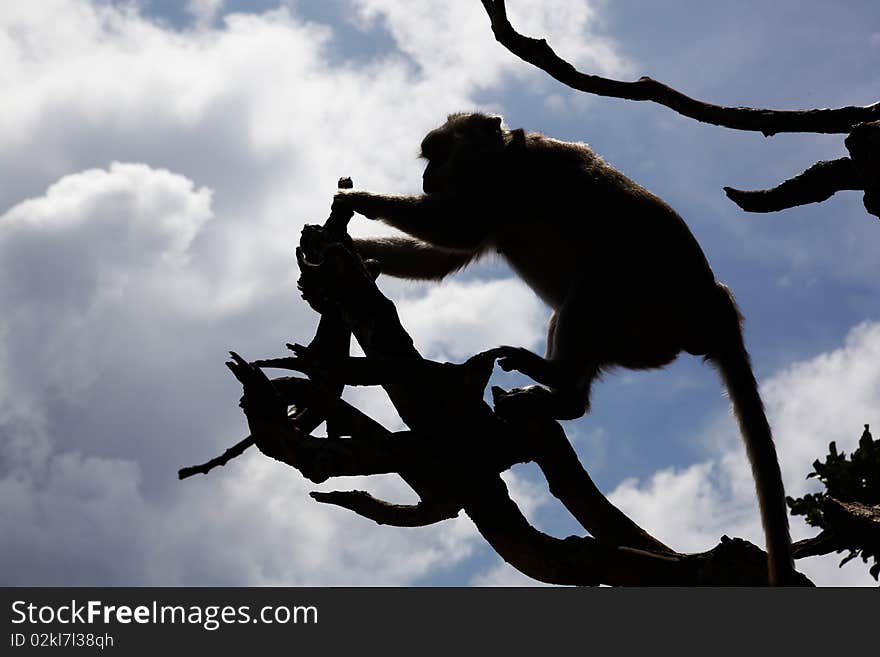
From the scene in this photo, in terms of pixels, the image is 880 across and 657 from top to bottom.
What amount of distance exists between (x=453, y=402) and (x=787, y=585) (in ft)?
7.00

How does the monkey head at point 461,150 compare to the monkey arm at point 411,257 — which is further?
the monkey arm at point 411,257

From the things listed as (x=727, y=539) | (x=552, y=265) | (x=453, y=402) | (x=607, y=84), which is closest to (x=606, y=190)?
(x=552, y=265)

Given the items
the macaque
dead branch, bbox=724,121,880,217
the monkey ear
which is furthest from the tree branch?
the monkey ear

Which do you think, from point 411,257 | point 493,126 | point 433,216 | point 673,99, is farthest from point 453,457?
point 493,126

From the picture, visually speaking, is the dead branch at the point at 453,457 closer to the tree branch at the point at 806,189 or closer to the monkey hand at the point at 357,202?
the tree branch at the point at 806,189

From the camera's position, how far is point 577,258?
7.35m

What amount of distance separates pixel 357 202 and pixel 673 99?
3189 mm

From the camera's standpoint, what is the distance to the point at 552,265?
298 inches

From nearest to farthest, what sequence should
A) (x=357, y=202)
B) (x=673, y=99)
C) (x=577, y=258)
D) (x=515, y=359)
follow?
(x=673, y=99) → (x=515, y=359) → (x=577, y=258) → (x=357, y=202)

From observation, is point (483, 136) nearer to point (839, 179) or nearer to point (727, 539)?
point (839, 179)

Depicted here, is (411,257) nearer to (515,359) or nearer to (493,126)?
(493,126)

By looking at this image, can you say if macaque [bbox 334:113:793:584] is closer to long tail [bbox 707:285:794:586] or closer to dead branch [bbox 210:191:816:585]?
long tail [bbox 707:285:794:586]

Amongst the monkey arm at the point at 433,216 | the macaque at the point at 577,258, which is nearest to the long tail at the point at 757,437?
the macaque at the point at 577,258

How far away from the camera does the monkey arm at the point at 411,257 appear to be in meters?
8.57
